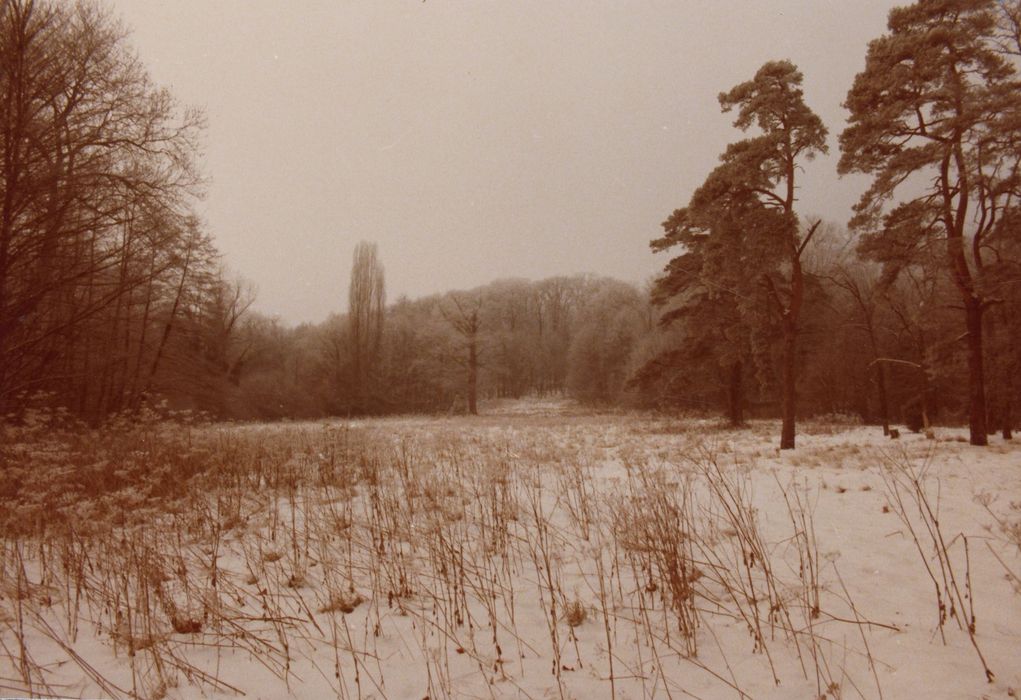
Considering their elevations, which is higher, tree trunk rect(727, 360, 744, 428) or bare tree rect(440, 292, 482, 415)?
bare tree rect(440, 292, 482, 415)

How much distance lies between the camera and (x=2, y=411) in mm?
9133

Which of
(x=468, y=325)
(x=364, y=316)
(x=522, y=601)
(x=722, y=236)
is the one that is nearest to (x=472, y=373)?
(x=468, y=325)

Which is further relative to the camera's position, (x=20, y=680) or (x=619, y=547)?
(x=619, y=547)

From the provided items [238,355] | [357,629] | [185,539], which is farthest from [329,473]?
[238,355]

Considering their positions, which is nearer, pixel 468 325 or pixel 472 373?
pixel 472 373

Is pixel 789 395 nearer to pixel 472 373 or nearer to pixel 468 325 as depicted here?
pixel 472 373

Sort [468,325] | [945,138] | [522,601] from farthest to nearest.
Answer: [468,325], [945,138], [522,601]

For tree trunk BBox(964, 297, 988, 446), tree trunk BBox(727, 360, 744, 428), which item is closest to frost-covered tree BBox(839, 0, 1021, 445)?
tree trunk BBox(964, 297, 988, 446)

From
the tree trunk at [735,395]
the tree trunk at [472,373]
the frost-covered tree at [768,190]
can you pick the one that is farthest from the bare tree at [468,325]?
the frost-covered tree at [768,190]

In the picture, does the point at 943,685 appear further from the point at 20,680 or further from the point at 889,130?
the point at 889,130

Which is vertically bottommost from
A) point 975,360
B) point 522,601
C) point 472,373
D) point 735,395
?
point 522,601

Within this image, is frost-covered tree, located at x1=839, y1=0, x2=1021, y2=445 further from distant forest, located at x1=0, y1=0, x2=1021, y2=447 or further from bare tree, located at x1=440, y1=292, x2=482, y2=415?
bare tree, located at x1=440, y1=292, x2=482, y2=415

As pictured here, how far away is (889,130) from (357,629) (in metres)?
15.5

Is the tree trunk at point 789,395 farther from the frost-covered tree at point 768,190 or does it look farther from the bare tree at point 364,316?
the bare tree at point 364,316
